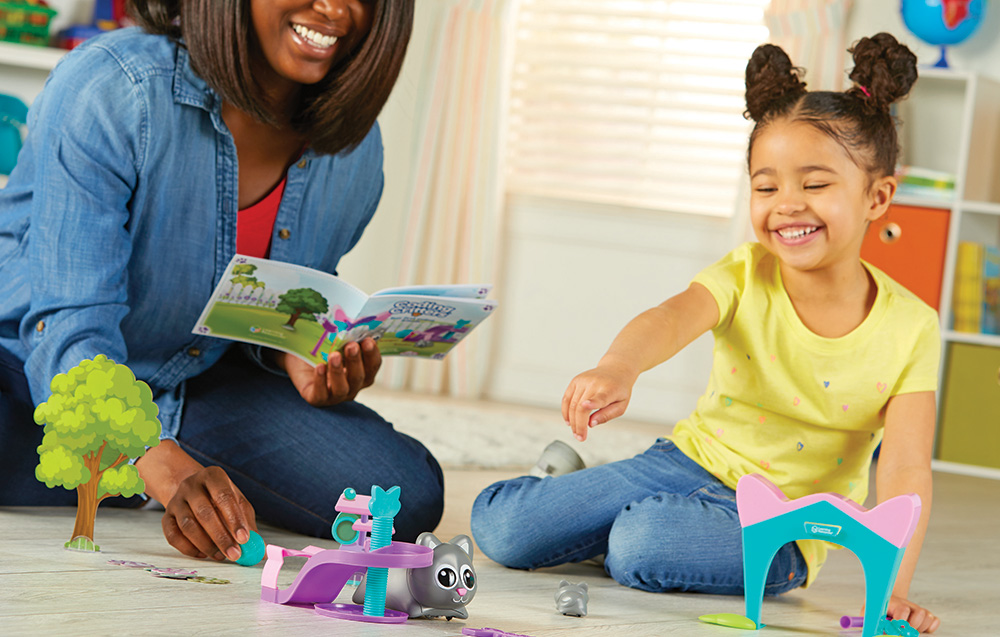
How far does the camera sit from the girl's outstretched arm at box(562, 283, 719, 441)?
100cm

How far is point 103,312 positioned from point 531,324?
2472mm

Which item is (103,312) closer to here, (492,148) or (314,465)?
(314,465)

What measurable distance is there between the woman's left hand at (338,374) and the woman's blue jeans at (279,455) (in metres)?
0.03

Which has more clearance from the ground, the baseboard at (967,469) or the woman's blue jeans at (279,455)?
the woman's blue jeans at (279,455)

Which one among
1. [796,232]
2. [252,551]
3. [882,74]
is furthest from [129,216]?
[882,74]

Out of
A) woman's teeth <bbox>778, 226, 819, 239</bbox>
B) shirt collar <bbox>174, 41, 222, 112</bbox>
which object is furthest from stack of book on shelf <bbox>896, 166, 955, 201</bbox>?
shirt collar <bbox>174, 41, 222, 112</bbox>

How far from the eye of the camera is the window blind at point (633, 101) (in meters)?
3.38

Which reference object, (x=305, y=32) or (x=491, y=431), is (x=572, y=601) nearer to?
(x=305, y=32)

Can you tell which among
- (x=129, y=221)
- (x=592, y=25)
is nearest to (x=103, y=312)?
(x=129, y=221)

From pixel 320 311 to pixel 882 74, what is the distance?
0.73m

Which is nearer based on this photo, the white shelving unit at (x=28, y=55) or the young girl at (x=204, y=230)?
the young girl at (x=204, y=230)

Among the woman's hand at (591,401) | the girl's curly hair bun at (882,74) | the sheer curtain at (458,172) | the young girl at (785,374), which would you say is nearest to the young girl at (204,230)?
the young girl at (785,374)

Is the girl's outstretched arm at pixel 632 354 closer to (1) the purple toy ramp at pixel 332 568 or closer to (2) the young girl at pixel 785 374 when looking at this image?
(2) the young girl at pixel 785 374

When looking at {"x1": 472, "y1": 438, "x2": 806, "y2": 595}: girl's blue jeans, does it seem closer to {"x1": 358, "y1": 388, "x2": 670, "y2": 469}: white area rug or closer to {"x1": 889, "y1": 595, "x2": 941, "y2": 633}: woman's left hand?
{"x1": 889, "y1": 595, "x2": 941, "y2": 633}: woman's left hand
